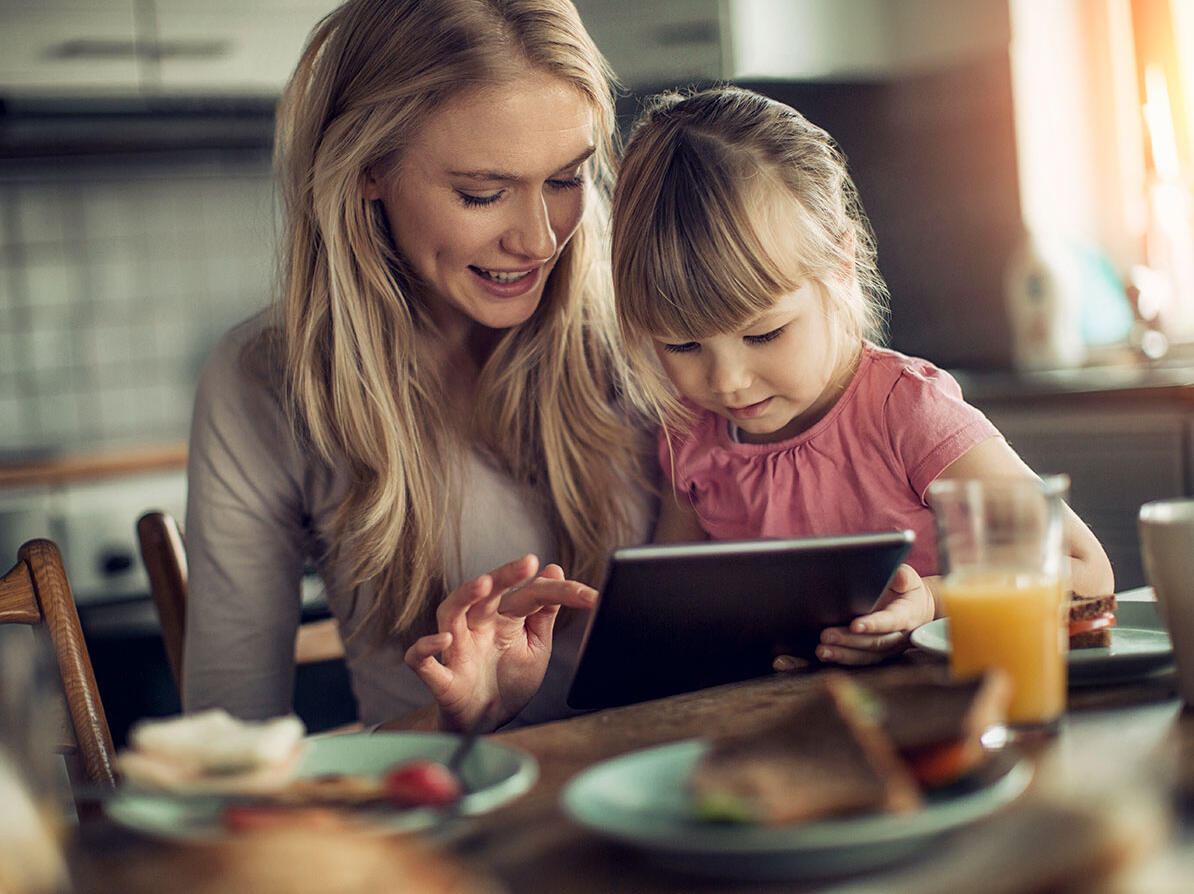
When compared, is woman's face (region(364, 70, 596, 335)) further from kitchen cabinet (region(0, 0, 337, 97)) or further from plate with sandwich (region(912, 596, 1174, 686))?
kitchen cabinet (region(0, 0, 337, 97))

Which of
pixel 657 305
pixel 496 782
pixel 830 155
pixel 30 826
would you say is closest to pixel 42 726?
pixel 30 826

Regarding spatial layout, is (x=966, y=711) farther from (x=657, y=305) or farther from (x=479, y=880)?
(x=657, y=305)

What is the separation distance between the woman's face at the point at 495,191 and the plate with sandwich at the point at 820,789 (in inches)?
33.5

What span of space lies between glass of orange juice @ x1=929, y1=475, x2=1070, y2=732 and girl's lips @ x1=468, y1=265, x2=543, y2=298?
75 cm

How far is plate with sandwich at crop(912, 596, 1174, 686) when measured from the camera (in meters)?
0.96

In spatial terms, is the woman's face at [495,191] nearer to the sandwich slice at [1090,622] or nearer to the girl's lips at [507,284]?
the girl's lips at [507,284]

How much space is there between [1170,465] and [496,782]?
2.14 meters

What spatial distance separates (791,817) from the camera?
0.63 meters

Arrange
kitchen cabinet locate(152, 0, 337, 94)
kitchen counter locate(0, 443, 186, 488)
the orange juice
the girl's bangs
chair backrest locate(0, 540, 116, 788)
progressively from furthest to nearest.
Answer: kitchen cabinet locate(152, 0, 337, 94) < kitchen counter locate(0, 443, 186, 488) < the girl's bangs < chair backrest locate(0, 540, 116, 788) < the orange juice

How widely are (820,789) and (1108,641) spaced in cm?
46

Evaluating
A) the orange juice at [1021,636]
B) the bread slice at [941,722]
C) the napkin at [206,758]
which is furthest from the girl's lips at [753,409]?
the napkin at [206,758]

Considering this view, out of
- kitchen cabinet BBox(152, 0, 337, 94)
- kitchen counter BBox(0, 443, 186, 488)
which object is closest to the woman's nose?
kitchen counter BBox(0, 443, 186, 488)

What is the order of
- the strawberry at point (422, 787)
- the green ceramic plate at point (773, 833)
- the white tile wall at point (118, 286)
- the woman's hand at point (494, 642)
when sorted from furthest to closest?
the white tile wall at point (118, 286) → the woman's hand at point (494, 642) → the strawberry at point (422, 787) → the green ceramic plate at point (773, 833)

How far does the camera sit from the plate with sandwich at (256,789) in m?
0.68
